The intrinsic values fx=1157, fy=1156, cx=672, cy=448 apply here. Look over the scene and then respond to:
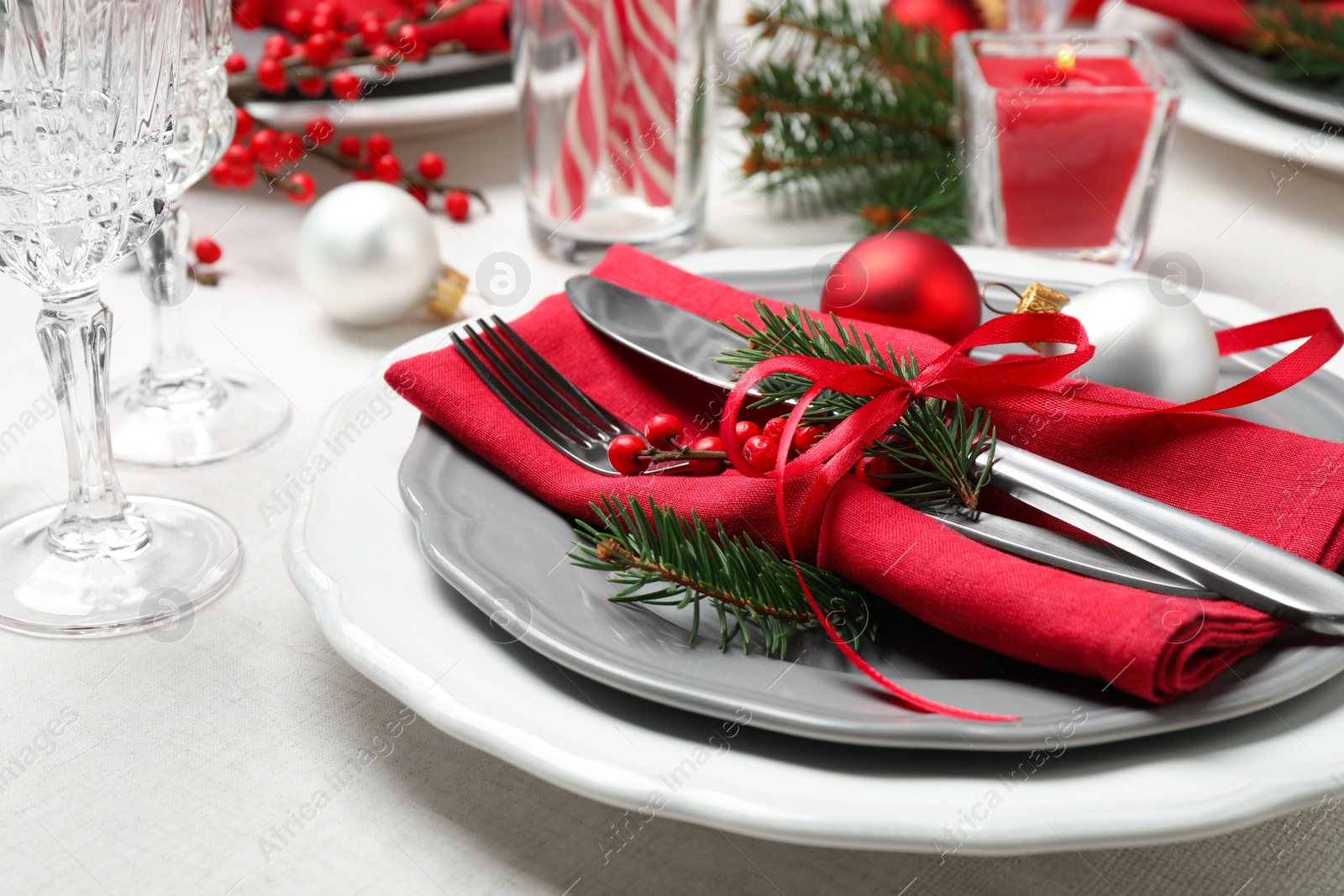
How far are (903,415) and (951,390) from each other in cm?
2

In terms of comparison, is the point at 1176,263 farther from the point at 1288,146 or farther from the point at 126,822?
the point at 126,822

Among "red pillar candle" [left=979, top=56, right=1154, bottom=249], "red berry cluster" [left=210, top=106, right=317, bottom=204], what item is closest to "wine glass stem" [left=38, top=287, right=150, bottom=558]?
"red berry cluster" [left=210, top=106, right=317, bottom=204]

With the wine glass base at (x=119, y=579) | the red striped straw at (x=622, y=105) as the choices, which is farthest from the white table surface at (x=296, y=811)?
the red striped straw at (x=622, y=105)

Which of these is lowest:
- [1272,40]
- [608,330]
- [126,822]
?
[126,822]

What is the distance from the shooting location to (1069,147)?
0.76m

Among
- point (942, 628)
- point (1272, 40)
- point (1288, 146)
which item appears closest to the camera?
Result: point (942, 628)

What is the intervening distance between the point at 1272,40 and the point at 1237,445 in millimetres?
606

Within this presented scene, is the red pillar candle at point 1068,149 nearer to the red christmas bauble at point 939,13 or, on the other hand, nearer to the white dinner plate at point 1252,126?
the white dinner plate at point 1252,126

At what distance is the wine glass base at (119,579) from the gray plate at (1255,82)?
0.78 m

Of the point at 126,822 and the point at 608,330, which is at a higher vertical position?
the point at 608,330

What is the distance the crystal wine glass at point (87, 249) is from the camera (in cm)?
46

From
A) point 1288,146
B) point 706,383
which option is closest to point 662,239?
point 706,383

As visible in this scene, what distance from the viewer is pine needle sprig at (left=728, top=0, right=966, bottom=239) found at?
0.88 m

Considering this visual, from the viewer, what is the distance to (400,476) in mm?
482
